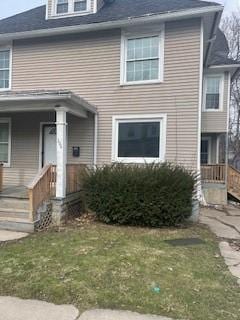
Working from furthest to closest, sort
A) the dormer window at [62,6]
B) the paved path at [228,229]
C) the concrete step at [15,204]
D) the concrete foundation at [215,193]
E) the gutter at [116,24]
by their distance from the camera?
1. the concrete foundation at [215,193]
2. the dormer window at [62,6]
3. the gutter at [116,24]
4. the concrete step at [15,204]
5. the paved path at [228,229]

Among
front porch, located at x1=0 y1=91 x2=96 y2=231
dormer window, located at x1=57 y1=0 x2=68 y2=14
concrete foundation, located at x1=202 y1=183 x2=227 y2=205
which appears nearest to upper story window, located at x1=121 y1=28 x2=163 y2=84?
front porch, located at x1=0 y1=91 x2=96 y2=231

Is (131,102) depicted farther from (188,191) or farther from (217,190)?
(217,190)

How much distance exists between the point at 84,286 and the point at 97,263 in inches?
34.1

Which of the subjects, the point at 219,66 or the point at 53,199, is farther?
the point at 219,66

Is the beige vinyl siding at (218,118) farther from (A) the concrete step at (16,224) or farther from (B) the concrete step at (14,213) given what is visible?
(A) the concrete step at (16,224)

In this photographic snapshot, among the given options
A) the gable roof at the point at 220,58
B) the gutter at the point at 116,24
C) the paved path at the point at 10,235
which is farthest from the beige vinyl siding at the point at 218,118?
the paved path at the point at 10,235

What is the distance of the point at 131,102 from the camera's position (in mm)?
10234

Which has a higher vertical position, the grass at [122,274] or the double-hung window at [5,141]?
the double-hung window at [5,141]

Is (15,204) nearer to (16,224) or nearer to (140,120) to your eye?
(16,224)

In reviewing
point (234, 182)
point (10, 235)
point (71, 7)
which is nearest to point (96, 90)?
point (71, 7)

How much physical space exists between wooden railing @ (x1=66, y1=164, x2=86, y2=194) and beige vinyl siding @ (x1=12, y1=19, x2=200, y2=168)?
1500 mm

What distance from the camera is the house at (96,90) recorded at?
346 inches

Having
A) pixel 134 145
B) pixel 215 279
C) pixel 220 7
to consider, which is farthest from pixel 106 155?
pixel 215 279

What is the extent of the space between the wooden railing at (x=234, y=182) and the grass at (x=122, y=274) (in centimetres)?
807
